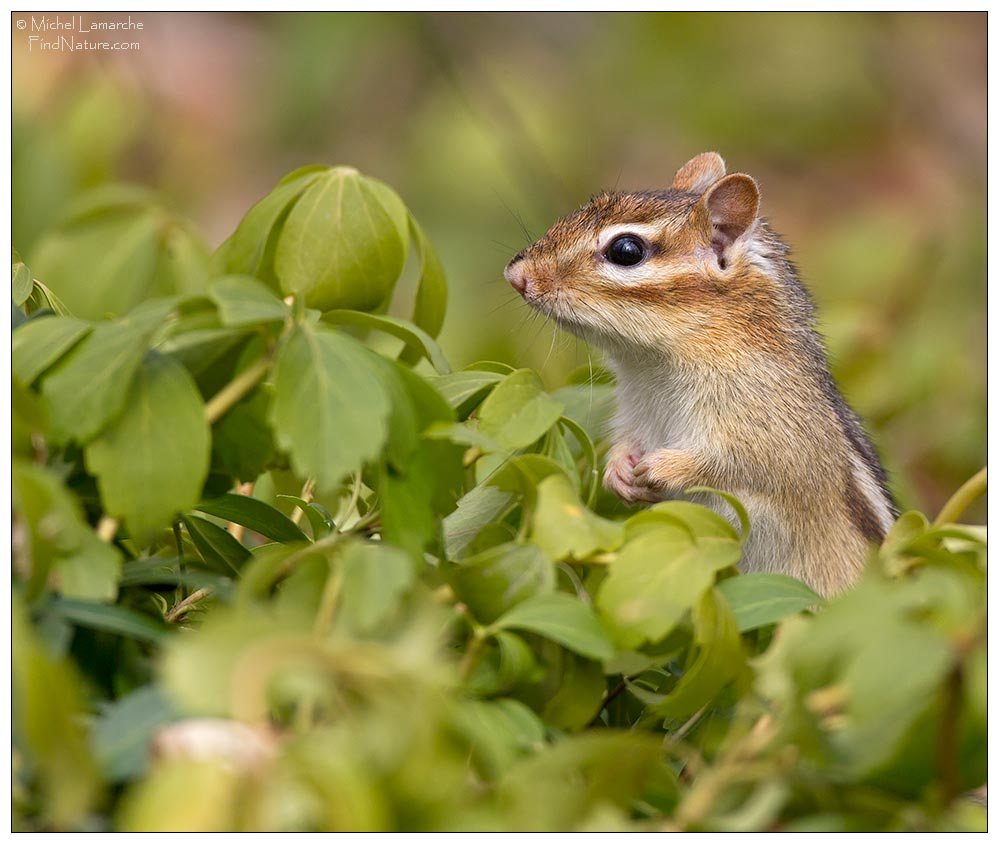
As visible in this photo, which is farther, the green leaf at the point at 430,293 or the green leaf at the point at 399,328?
the green leaf at the point at 430,293

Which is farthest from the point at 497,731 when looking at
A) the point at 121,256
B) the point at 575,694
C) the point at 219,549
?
the point at 121,256

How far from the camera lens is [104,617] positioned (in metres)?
0.80

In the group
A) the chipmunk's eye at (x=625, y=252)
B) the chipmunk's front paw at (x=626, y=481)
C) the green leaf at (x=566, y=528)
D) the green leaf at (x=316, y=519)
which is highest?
the chipmunk's eye at (x=625, y=252)

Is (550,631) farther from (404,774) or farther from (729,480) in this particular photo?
(729,480)

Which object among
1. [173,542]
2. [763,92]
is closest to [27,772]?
[173,542]

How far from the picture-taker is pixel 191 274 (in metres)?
1.45

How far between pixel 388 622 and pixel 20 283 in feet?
1.57

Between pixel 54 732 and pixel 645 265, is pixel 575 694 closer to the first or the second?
pixel 54 732

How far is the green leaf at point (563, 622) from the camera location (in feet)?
2.70

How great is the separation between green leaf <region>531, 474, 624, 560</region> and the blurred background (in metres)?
2.24

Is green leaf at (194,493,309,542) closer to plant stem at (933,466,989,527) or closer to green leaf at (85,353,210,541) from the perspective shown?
green leaf at (85,353,210,541)

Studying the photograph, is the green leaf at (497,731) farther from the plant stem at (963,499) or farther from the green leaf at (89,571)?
the plant stem at (963,499)

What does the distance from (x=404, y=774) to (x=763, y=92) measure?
16.9 ft

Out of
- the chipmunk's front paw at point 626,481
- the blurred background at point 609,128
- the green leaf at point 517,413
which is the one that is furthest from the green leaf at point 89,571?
the blurred background at point 609,128
